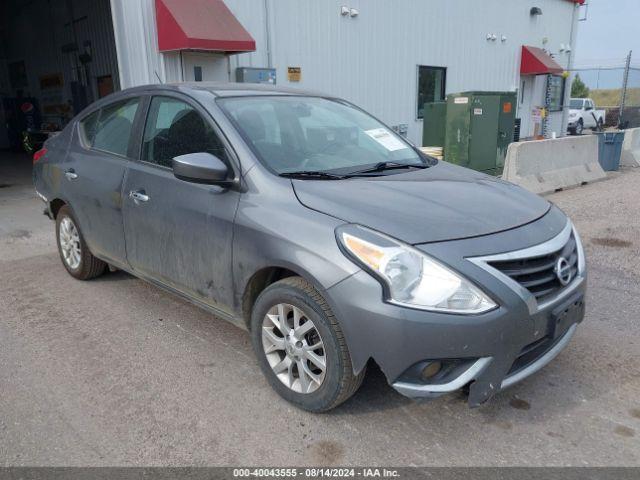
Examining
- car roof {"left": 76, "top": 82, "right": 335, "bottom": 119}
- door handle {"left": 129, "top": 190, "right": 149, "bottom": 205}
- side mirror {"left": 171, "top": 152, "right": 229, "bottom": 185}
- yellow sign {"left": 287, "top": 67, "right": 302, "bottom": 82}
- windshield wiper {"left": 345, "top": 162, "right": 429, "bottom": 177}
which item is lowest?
door handle {"left": 129, "top": 190, "right": 149, "bottom": 205}

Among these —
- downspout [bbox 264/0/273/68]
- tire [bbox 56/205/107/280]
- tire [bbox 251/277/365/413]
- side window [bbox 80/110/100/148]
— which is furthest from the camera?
downspout [bbox 264/0/273/68]

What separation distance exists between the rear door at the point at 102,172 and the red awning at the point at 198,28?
4420 mm

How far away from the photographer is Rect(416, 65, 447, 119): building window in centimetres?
1481

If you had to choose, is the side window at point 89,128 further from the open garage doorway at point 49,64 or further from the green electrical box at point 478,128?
the open garage doorway at point 49,64

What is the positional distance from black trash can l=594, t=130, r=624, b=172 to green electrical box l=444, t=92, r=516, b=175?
2.80 m

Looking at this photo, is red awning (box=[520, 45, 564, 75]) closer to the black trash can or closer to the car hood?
the black trash can

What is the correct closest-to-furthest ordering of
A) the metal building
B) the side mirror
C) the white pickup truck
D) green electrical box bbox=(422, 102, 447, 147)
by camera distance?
1. the side mirror
2. the metal building
3. green electrical box bbox=(422, 102, 447, 147)
4. the white pickup truck

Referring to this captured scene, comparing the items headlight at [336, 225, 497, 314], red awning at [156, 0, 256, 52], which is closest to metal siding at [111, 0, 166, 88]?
red awning at [156, 0, 256, 52]

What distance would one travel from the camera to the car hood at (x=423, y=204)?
2.54 m

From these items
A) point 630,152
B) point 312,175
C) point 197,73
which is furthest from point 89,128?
point 630,152

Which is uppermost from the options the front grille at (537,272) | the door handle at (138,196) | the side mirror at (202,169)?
the side mirror at (202,169)

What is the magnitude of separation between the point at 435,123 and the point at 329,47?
3060mm

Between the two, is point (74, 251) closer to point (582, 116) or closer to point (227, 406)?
point (227, 406)

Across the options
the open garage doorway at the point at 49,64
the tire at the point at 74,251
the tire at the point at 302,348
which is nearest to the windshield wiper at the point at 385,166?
the tire at the point at 302,348
